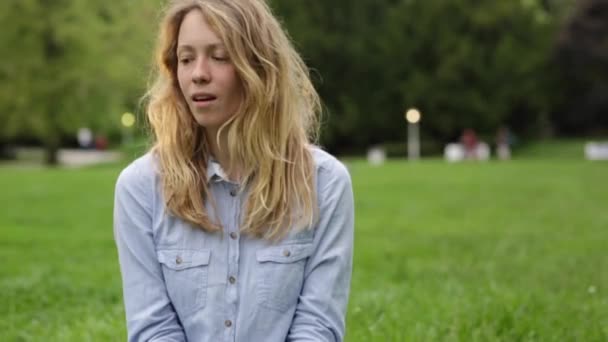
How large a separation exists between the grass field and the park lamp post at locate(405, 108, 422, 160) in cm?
→ 2406

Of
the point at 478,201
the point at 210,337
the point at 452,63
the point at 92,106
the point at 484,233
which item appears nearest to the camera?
the point at 210,337

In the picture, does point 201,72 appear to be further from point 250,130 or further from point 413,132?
point 413,132

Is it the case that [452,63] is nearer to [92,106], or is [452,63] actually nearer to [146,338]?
[92,106]

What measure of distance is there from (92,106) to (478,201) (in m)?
22.7

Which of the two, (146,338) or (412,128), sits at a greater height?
(146,338)

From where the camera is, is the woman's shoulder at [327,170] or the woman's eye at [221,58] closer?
the woman's eye at [221,58]

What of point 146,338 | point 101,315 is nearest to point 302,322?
point 146,338

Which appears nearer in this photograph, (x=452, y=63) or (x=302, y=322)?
(x=302, y=322)

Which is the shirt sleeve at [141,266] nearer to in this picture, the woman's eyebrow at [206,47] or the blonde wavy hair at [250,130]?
the blonde wavy hair at [250,130]

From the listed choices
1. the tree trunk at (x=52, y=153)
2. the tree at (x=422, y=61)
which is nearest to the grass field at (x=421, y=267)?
the tree trunk at (x=52, y=153)

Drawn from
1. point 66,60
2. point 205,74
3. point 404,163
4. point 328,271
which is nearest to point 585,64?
point 404,163

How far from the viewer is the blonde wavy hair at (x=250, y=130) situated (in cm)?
242

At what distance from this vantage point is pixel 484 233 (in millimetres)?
9594

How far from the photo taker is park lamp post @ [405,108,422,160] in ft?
131
